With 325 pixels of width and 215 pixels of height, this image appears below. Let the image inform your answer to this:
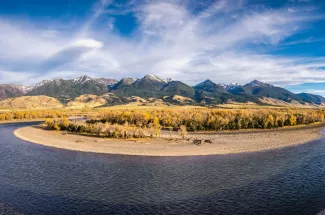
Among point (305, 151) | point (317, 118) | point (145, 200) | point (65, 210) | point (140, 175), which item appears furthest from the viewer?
point (317, 118)

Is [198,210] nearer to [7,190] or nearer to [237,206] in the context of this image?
[237,206]

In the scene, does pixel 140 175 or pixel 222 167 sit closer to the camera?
pixel 140 175

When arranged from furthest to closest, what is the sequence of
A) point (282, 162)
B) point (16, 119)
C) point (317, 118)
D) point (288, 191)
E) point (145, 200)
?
point (16, 119) < point (317, 118) < point (282, 162) < point (288, 191) < point (145, 200)

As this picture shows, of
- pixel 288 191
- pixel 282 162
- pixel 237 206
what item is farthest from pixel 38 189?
pixel 282 162

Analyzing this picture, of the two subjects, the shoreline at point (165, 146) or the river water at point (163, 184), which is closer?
the river water at point (163, 184)

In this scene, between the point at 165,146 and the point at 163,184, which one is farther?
the point at 165,146

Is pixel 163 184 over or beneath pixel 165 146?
beneath

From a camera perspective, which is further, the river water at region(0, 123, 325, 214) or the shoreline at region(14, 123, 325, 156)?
the shoreline at region(14, 123, 325, 156)
